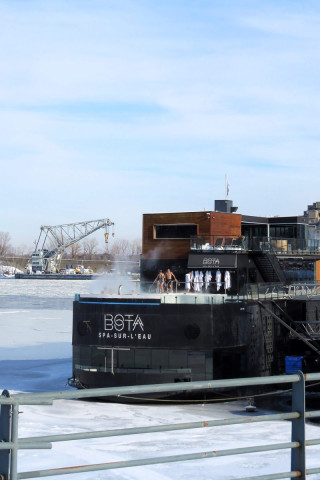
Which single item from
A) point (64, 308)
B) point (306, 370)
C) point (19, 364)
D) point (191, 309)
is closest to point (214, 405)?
point (191, 309)

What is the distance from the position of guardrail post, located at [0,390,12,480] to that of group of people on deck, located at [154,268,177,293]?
86.4ft

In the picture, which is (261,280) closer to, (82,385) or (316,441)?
(82,385)

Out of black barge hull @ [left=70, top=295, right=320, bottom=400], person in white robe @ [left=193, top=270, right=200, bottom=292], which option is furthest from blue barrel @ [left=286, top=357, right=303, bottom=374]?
person in white robe @ [left=193, top=270, right=200, bottom=292]

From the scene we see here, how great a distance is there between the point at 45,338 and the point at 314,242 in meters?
19.0

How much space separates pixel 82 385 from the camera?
28.5 meters

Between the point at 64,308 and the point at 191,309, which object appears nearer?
the point at 191,309

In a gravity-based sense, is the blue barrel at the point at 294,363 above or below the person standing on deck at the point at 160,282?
below

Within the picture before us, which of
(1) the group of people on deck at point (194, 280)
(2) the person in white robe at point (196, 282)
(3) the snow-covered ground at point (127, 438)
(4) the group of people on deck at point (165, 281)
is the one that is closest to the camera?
(3) the snow-covered ground at point (127, 438)

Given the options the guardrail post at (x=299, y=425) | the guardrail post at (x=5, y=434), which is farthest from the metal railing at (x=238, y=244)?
the guardrail post at (x=5, y=434)

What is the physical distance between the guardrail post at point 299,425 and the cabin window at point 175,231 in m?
29.4

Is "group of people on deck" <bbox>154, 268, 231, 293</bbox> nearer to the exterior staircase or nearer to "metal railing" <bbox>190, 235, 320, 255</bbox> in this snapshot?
"metal railing" <bbox>190, 235, 320, 255</bbox>

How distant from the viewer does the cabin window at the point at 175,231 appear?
3547cm

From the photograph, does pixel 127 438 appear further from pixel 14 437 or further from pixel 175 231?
pixel 175 231

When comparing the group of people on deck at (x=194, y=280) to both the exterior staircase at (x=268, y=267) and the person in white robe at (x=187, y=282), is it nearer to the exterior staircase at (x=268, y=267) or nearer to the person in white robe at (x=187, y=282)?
the person in white robe at (x=187, y=282)
